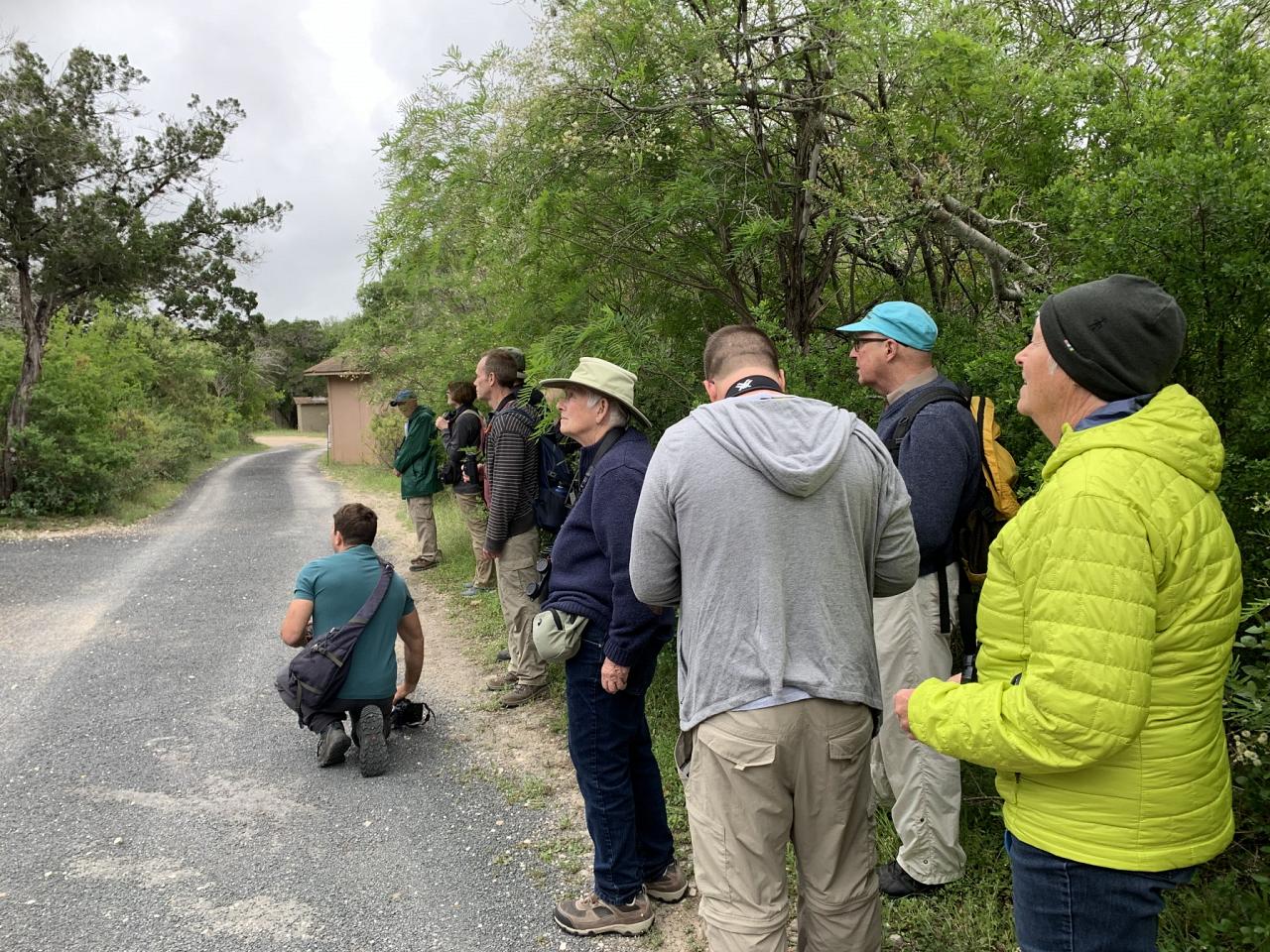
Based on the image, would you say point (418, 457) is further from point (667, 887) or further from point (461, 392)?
point (667, 887)

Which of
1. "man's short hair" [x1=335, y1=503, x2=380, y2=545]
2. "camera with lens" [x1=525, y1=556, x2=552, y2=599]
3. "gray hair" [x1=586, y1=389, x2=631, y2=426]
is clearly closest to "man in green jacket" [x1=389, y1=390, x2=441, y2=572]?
"man's short hair" [x1=335, y1=503, x2=380, y2=545]

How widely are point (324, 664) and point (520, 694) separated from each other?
1.48 m

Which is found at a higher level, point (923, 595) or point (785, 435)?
point (785, 435)

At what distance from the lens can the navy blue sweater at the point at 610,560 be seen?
284cm

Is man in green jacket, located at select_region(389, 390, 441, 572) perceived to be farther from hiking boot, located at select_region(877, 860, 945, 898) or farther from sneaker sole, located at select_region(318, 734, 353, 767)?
hiking boot, located at select_region(877, 860, 945, 898)

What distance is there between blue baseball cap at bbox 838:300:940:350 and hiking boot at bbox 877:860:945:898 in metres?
1.84

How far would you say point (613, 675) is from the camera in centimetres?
288

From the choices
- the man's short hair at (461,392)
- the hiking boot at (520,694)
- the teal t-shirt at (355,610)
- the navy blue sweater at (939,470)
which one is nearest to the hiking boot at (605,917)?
the navy blue sweater at (939,470)

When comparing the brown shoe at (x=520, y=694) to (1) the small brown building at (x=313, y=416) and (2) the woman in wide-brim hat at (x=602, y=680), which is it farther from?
(1) the small brown building at (x=313, y=416)

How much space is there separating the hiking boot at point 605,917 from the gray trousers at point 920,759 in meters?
0.94

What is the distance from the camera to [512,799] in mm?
4270

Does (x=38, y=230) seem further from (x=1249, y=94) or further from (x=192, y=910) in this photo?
(x=1249, y=94)

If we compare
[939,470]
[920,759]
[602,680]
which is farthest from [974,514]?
[602,680]

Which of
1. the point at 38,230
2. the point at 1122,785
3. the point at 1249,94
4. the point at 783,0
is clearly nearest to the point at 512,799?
the point at 1122,785
